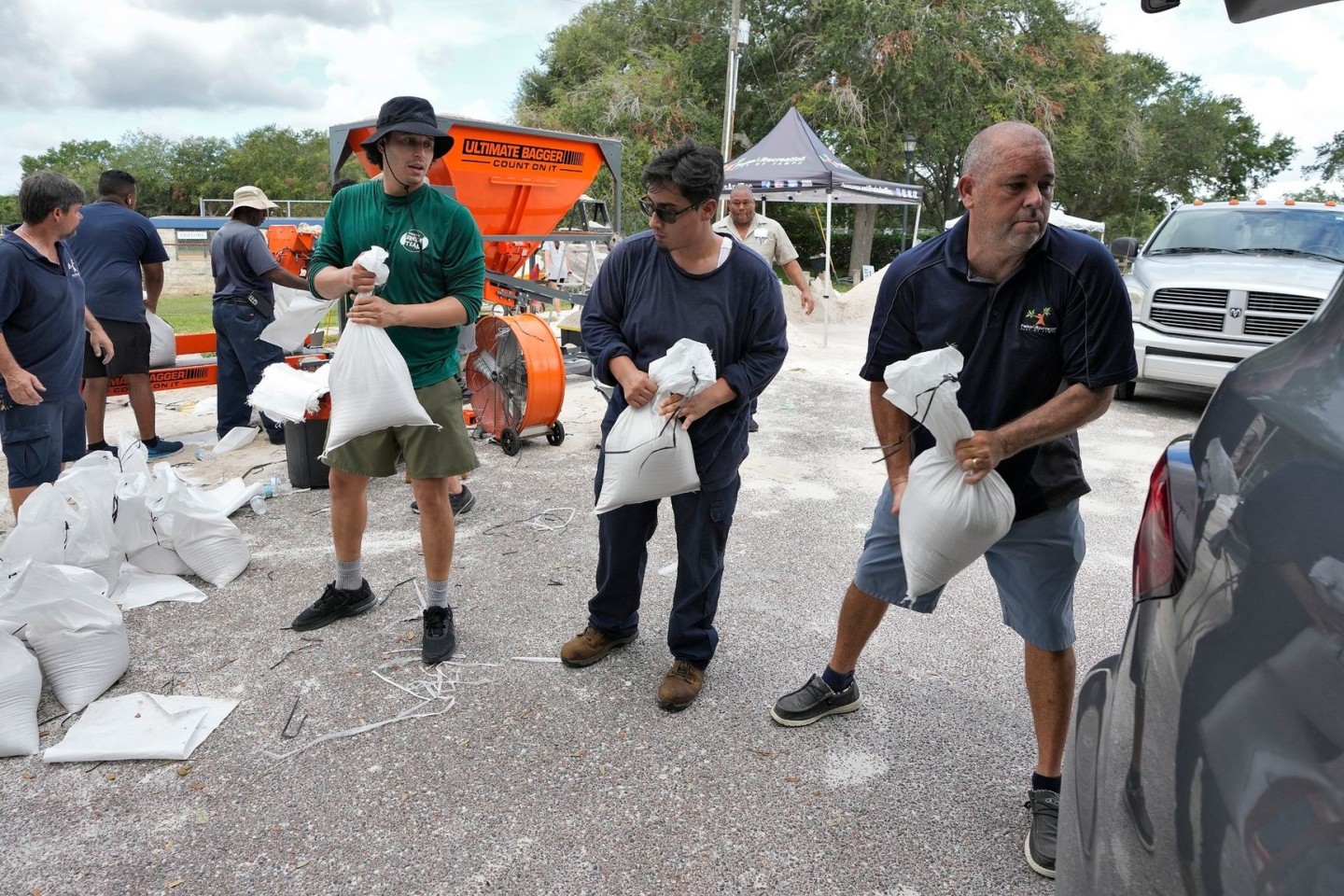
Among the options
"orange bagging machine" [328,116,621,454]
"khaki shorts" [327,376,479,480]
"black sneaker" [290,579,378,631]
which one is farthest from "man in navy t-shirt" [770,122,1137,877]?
"orange bagging machine" [328,116,621,454]

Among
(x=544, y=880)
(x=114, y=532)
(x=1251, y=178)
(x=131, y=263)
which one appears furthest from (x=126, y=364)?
(x=1251, y=178)

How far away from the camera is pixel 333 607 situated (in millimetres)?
3840

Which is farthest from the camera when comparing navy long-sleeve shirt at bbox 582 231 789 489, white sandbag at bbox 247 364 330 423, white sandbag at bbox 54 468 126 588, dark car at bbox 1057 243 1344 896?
white sandbag at bbox 247 364 330 423

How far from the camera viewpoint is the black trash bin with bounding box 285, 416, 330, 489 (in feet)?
18.7

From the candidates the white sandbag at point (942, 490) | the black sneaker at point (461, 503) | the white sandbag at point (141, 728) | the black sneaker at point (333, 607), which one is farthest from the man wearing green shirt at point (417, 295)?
the white sandbag at point (942, 490)

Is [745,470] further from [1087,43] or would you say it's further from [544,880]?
[1087,43]

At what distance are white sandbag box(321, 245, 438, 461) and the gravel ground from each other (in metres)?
0.95

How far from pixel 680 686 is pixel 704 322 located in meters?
1.30

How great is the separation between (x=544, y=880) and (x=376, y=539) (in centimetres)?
286

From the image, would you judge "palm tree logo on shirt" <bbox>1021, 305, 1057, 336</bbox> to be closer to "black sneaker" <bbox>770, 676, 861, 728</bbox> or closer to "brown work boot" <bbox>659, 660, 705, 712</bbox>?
"black sneaker" <bbox>770, 676, 861, 728</bbox>

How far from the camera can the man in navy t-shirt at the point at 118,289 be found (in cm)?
628

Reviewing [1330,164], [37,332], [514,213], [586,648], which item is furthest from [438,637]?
[1330,164]

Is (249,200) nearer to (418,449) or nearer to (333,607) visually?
(333,607)

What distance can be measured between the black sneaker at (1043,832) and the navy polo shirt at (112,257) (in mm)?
6607
